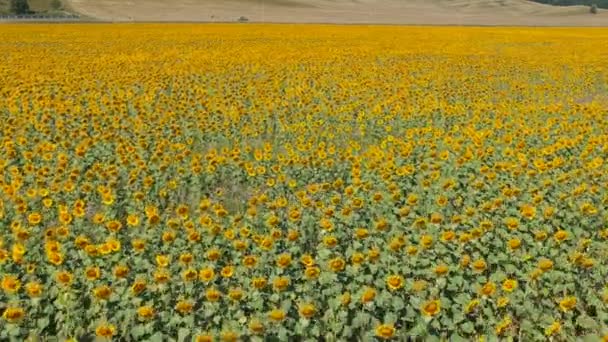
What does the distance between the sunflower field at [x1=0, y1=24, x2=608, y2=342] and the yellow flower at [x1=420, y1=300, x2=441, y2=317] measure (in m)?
0.02

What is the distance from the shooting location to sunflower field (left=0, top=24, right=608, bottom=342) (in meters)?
4.43

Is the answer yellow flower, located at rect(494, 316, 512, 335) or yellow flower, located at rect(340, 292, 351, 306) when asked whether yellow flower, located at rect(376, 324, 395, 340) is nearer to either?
yellow flower, located at rect(340, 292, 351, 306)

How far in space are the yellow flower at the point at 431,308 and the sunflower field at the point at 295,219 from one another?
17 mm

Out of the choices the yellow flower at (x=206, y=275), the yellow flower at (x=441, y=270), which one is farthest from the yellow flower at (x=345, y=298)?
the yellow flower at (x=206, y=275)

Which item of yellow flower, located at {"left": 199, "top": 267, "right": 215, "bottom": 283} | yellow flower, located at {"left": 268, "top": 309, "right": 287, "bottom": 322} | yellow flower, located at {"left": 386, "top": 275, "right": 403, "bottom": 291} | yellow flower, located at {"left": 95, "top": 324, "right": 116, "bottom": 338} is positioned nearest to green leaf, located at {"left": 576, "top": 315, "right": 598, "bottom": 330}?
yellow flower, located at {"left": 386, "top": 275, "right": 403, "bottom": 291}

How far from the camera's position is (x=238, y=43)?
33031 mm

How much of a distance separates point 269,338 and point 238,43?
1193 inches

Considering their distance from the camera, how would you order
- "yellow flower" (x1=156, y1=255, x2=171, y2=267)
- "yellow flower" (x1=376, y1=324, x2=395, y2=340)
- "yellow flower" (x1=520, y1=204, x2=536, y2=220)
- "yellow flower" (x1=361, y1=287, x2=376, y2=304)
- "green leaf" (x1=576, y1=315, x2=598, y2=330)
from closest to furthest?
"yellow flower" (x1=376, y1=324, x2=395, y2=340) → "yellow flower" (x1=361, y1=287, x2=376, y2=304) → "green leaf" (x1=576, y1=315, x2=598, y2=330) → "yellow flower" (x1=156, y1=255, x2=171, y2=267) → "yellow flower" (x1=520, y1=204, x2=536, y2=220)

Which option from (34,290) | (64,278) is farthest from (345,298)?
(34,290)

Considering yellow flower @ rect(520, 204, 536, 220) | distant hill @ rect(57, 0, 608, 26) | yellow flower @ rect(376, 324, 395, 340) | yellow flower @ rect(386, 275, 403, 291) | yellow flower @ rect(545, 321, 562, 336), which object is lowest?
yellow flower @ rect(545, 321, 562, 336)

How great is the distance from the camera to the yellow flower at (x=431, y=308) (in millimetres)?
4184

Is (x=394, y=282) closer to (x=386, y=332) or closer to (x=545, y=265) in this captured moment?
(x=386, y=332)

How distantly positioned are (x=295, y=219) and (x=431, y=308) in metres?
1.96

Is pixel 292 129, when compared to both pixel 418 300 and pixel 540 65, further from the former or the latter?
pixel 540 65
